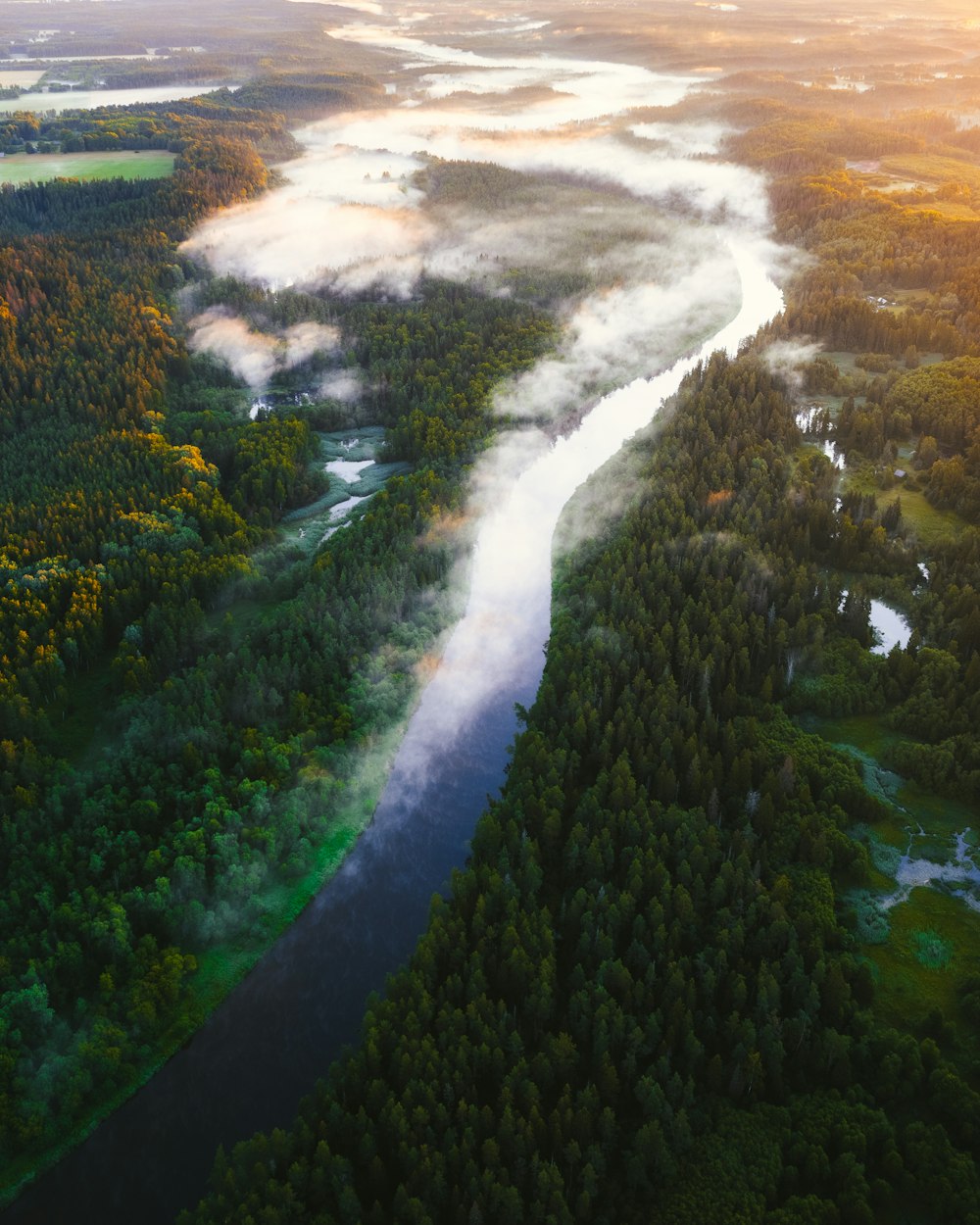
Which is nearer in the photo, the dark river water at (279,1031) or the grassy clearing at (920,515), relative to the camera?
the dark river water at (279,1031)

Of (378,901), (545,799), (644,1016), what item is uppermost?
(545,799)

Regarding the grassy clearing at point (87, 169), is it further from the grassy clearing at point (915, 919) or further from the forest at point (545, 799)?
the grassy clearing at point (915, 919)

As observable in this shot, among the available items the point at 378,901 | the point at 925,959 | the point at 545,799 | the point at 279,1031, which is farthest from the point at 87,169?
the point at 925,959

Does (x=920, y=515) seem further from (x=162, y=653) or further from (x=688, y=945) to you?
(x=162, y=653)

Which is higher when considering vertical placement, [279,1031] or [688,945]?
[688,945]

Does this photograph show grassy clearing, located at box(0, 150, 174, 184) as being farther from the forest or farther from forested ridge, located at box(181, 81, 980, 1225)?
forested ridge, located at box(181, 81, 980, 1225)

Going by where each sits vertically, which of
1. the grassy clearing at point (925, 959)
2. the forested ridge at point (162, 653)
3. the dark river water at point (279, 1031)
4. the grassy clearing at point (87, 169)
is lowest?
the dark river water at point (279, 1031)

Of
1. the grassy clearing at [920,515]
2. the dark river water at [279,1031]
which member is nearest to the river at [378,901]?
the dark river water at [279,1031]
